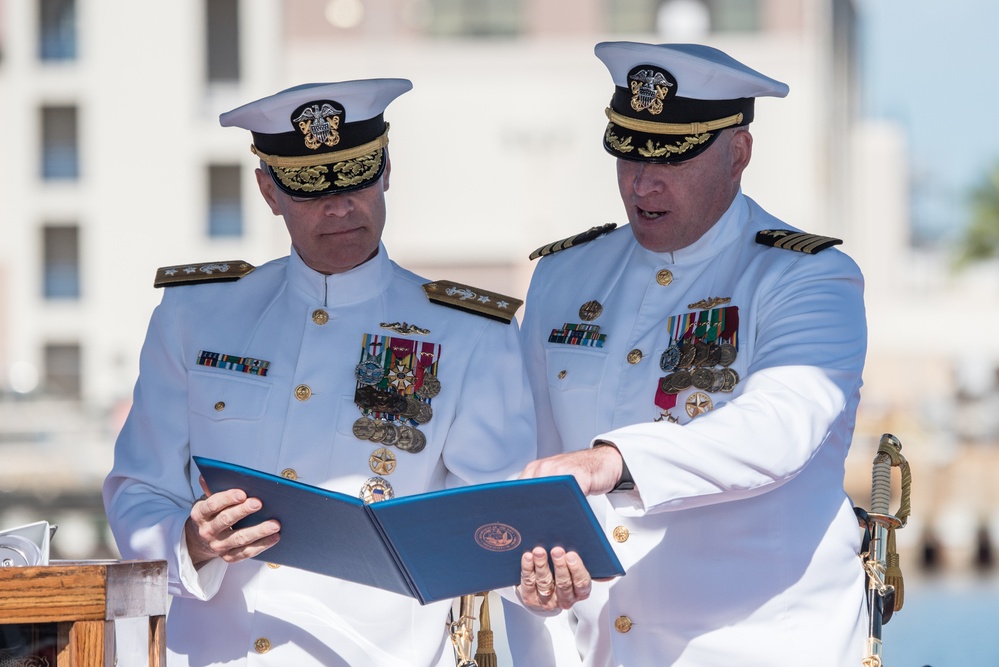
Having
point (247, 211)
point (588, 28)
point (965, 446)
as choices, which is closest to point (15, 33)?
point (247, 211)

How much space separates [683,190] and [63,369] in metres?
27.9

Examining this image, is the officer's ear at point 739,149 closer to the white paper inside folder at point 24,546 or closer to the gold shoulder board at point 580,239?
the gold shoulder board at point 580,239

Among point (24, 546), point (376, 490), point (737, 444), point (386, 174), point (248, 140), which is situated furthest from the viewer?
point (248, 140)

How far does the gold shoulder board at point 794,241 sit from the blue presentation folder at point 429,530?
2.59 feet

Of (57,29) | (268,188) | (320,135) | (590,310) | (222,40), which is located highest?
(57,29)

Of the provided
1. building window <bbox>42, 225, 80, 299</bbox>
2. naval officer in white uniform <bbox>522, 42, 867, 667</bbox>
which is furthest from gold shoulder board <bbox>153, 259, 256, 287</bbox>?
building window <bbox>42, 225, 80, 299</bbox>

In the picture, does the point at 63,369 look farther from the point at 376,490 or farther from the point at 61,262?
the point at 376,490

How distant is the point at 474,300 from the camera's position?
2926mm

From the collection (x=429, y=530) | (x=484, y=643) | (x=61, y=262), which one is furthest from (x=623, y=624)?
(x=61, y=262)

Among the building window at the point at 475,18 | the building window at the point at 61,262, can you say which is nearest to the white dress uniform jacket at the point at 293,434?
the building window at the point at 475,18

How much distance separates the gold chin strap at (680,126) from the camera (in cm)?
277

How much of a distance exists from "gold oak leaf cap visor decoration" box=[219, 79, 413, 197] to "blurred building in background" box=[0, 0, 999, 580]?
25315 mm

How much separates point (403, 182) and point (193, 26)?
203 inches

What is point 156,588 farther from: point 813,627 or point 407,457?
point 813,627
